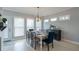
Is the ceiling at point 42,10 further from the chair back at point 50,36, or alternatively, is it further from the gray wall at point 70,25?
the chair back at point 50,36

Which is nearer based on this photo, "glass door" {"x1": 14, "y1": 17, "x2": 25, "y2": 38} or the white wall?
the white wall

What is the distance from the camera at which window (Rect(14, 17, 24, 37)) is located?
2.49 m

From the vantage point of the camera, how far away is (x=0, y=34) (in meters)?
2.12

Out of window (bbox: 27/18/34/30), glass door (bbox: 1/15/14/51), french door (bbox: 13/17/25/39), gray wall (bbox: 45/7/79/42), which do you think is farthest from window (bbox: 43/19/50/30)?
glass door (bbox: 1/15/14/51)

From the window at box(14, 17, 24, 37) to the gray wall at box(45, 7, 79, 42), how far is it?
96cm

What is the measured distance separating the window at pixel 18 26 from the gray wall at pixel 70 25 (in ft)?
3.14

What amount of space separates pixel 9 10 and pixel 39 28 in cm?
109

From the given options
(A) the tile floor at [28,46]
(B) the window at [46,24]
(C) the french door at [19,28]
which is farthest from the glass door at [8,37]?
(B) the window at [46,24]

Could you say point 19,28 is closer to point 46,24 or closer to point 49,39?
point 46,24

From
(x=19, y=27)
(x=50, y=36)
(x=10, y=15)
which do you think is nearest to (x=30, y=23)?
(x=19, y=27)

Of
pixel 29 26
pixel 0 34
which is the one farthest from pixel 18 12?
Result: pixel 0 34

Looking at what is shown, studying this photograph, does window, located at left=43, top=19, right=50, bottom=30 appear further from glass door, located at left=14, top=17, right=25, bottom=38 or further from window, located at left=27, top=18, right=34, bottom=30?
glass door, located at left=14, top=17, right=25, bottom=38

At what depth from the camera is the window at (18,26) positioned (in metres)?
2.49

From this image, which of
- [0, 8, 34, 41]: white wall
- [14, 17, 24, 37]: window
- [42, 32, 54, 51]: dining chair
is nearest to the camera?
[0, 8, 34, 41]: white wall
